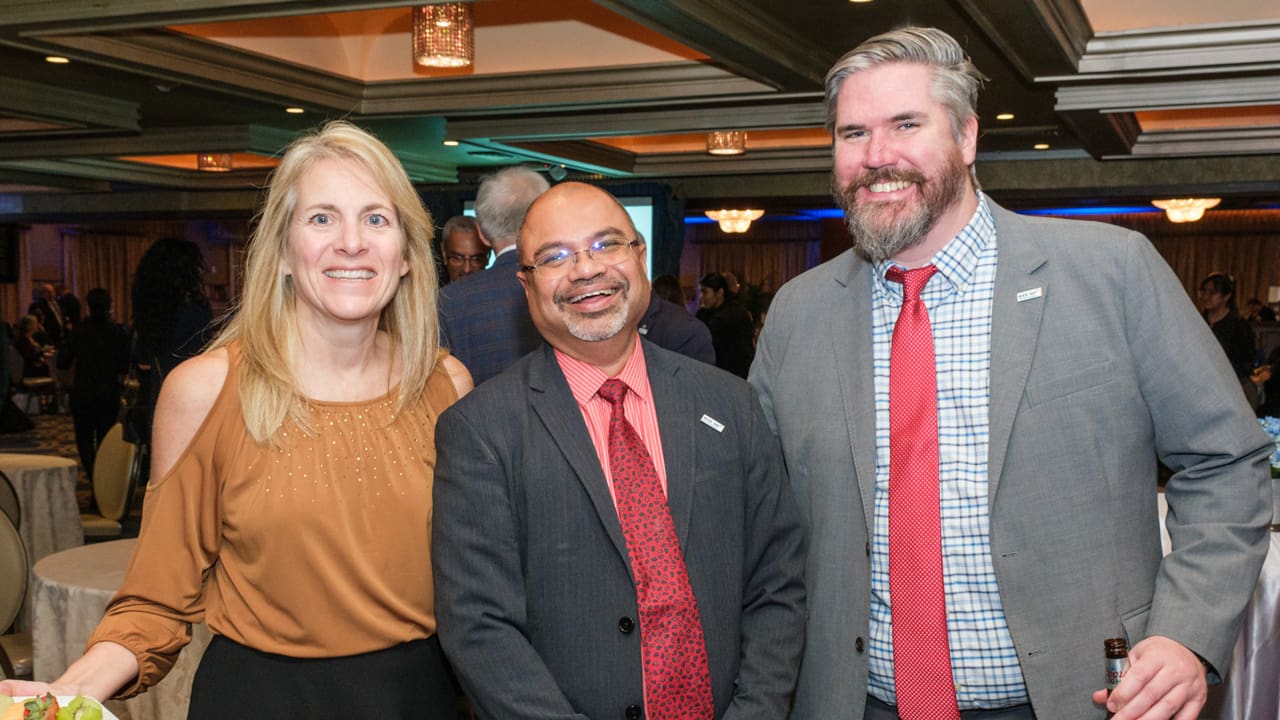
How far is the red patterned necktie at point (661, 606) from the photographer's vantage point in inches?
67.7

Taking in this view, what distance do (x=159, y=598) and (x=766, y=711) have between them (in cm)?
96

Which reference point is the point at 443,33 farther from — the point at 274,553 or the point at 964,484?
the point at 964,484

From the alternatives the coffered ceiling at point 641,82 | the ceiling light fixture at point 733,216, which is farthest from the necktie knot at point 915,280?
the ceiling light fixture at point 733,216

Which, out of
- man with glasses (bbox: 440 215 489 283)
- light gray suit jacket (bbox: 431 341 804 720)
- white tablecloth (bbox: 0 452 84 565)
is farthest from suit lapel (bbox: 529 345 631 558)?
white tablecloth (bbox: 0 452 84 565)

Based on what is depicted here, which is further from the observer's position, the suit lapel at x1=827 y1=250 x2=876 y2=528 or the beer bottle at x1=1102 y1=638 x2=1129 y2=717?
the suit lapel at x1=827 y1=250 x2=876 y2=528

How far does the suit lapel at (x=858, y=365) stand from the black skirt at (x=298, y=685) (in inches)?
31.6

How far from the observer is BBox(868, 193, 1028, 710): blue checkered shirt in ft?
5.70

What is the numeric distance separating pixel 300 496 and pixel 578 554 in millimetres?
456

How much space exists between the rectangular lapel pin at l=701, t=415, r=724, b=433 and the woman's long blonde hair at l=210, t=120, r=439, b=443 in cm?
51

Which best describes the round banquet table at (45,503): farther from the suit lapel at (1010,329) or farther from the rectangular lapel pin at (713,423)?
the suit lapel at (1010,329)

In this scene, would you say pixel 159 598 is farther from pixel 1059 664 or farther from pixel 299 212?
pixel 1059 664

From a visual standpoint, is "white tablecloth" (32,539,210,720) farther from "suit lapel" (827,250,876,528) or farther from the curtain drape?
the curtain drape

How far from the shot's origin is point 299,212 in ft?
6.11

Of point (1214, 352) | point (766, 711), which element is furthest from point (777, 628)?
point (1214, 352)
